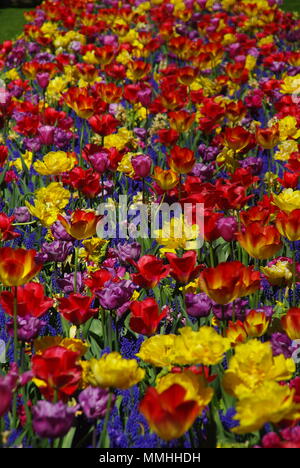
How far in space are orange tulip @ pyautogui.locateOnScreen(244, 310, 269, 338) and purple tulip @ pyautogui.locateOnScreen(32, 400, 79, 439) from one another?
703 mm

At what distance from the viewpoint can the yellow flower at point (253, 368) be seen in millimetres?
1704

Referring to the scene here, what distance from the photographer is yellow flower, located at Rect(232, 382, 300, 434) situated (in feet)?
4.99

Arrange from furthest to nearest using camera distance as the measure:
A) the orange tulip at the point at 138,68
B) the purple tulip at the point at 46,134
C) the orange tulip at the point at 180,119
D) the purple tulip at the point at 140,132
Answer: the orange tulip at the point at 138,68
the purple tulip at the point at 140,132
the orange tulip at the point at 180,119
the purple tulip at the point at 46,134

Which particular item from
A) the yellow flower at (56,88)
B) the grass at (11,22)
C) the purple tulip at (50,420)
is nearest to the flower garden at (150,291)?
the purple tulip at (50,420)

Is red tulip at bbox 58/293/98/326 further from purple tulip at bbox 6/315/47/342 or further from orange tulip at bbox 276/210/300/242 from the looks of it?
orange tulip at bbox 276/210/300/242

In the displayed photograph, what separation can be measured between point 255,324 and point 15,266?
2.52ft

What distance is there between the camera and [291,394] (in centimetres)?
153

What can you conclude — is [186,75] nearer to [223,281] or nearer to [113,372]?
[223,281]

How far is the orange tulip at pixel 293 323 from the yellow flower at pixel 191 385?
1.35 ft

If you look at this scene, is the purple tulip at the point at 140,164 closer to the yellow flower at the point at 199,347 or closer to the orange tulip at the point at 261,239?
the orange tulip at the point at 261,239

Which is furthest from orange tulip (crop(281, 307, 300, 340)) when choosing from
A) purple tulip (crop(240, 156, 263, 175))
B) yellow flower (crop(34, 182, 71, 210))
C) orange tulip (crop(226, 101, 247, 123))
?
orange tulip (crop(226, 101, 247, 123))

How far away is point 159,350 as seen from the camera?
6.49 feet

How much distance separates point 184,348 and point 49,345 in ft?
1.40

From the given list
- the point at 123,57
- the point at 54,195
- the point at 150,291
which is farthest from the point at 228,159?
the point at 123,57
